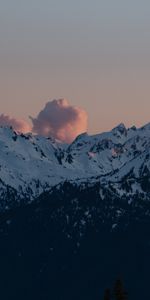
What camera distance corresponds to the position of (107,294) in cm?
11244

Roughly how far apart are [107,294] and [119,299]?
13.4 ft

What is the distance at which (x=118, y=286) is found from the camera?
358 feet

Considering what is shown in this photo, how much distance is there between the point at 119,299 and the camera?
108 m

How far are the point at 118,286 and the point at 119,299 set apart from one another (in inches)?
47.9

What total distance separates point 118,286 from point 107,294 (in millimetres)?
3567
